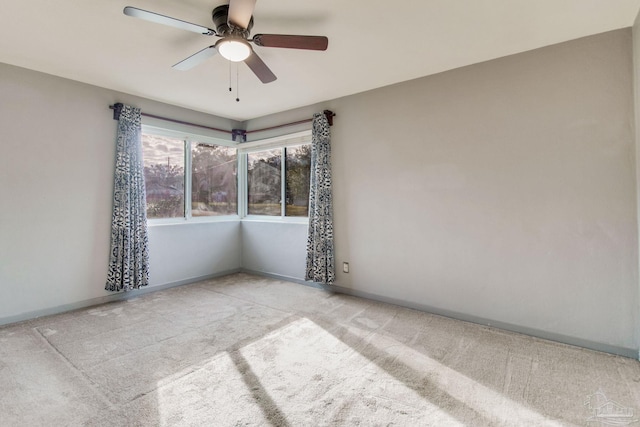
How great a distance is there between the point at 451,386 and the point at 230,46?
2.67 meters

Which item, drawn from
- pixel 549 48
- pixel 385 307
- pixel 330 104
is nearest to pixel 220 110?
pixel 330 104

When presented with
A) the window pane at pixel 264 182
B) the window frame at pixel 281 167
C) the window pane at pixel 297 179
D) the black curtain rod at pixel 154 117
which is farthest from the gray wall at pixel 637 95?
the black curtain rod at pixel 154 117

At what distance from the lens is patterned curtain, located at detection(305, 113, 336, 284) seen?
3820 mm

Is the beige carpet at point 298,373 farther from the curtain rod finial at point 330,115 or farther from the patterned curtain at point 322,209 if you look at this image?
the curtain rod finial at point 330,115

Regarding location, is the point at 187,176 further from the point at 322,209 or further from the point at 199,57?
the point at 199,57

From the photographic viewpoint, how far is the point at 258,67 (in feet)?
7.81

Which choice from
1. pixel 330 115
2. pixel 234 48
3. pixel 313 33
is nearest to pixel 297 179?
pixel 330 115

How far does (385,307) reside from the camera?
11.0 ft

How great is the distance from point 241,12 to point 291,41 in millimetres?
356

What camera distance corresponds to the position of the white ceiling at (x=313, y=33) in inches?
80.0

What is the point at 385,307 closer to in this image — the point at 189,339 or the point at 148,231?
the point at 189,339

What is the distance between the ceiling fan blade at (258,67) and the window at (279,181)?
1.81 m

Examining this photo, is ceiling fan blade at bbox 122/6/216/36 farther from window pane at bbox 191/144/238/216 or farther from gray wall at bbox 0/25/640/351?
window pane at bbox 191/144/238/216

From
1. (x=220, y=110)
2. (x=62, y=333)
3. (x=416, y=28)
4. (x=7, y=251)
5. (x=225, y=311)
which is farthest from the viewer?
(x=220, y=110)
